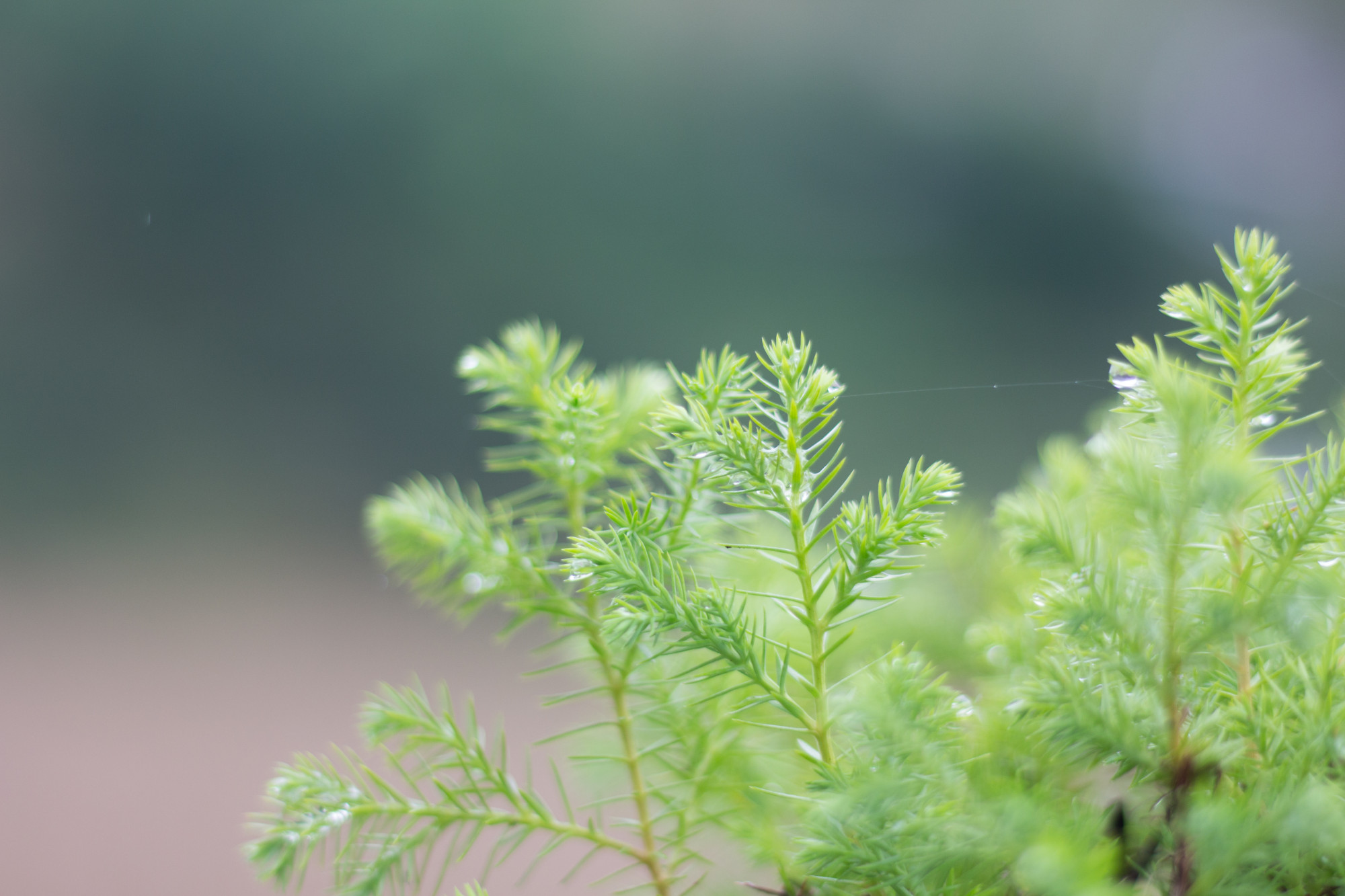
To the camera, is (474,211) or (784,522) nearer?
(784,522)

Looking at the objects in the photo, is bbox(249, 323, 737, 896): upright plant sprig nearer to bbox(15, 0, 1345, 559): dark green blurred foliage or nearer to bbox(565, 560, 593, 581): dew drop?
bbox(565, 560, 593, 581): dew drop

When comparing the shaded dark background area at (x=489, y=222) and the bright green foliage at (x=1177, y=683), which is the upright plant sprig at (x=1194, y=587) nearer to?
the bright green foliage at (x=1177, y=683)

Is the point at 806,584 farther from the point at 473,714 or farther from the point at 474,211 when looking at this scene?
the point at 474,211

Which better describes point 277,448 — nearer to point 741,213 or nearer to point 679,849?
point 741,213

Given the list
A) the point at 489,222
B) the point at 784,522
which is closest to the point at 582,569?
the point at 784,522

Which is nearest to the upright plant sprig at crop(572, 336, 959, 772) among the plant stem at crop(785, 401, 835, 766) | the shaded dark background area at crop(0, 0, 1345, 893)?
Result: the plant stem at crop(785, 401, 835, 766)

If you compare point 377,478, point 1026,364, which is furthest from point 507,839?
point 377,478
